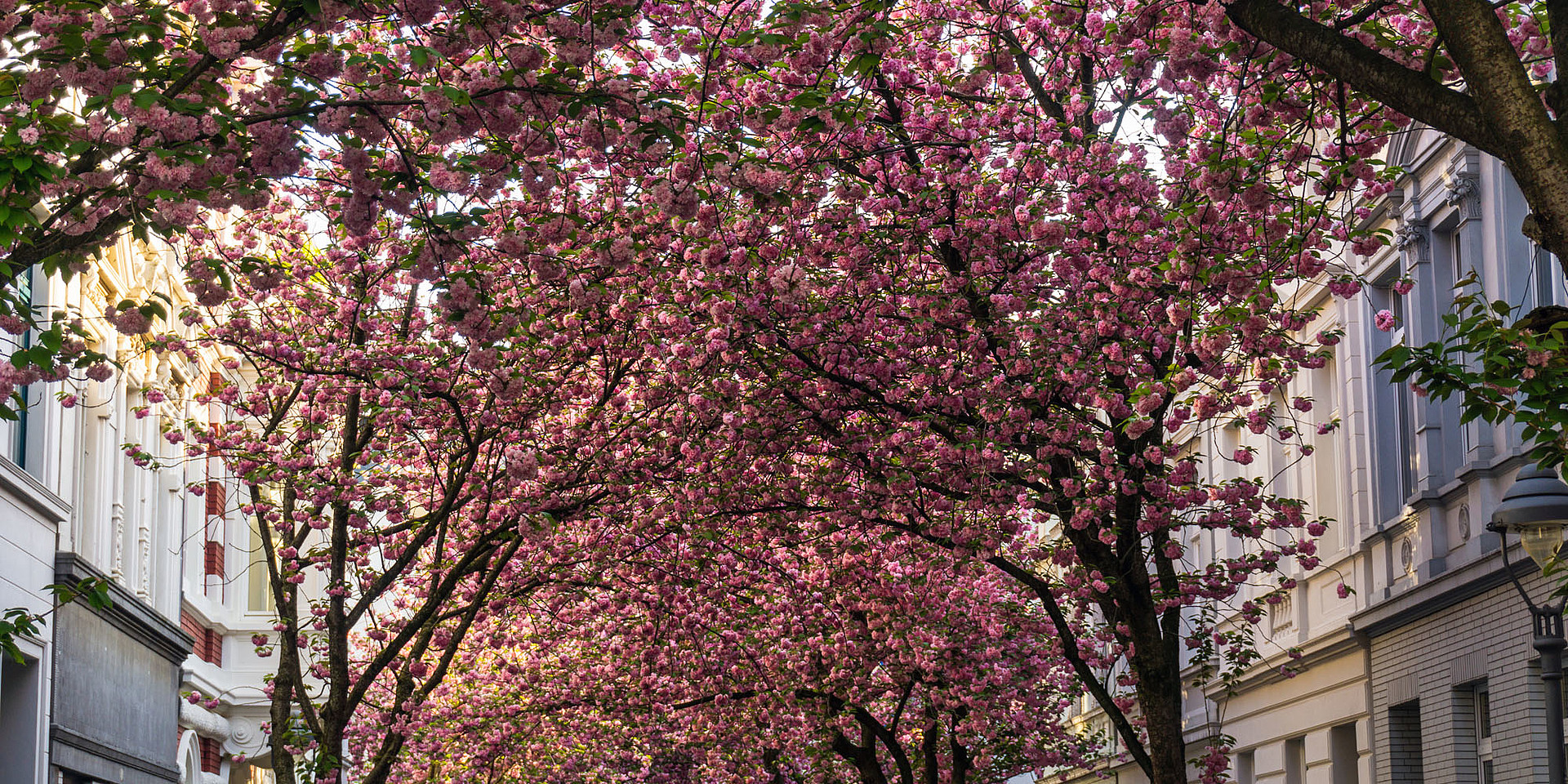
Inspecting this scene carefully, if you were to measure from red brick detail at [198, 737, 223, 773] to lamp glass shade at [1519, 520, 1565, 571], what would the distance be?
85.7 feet

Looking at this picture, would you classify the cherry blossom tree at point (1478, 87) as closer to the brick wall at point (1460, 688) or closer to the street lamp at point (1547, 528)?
the street lamp at point (1547, 528)

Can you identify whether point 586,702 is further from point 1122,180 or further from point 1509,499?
point 1509,499

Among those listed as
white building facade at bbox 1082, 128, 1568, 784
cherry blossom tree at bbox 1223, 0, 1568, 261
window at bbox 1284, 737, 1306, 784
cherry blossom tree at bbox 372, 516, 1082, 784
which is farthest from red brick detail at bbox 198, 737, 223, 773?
cherry blossom tree at bbox 1223, 0, 1568, 261

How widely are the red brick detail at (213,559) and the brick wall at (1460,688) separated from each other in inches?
835

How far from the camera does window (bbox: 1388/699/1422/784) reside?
1941cm

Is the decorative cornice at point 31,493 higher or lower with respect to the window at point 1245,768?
higher

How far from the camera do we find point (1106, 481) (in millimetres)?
14273

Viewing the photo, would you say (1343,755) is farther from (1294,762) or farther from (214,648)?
(214,648)

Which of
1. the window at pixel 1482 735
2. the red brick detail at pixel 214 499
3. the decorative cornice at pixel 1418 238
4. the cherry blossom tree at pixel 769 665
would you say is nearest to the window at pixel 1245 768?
the cherry blossom tree at pixel 769 665

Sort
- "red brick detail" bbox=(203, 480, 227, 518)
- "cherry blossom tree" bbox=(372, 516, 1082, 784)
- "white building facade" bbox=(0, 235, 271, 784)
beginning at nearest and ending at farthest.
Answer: "white building facade" bbox=(0, 235, 271, 784)
"cherry blossom tree" bbox=(372, 516, 1082, 784)
"red brick detail" bbox=(203, 480, 227, 518)

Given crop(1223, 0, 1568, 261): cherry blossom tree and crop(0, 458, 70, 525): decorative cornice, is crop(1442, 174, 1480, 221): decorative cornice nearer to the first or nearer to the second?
crop(1223, 0, 1568, 261): cherry blossom tree

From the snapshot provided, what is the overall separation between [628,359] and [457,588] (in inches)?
230

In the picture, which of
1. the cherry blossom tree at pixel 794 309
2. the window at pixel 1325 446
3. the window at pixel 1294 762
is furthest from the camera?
the window at pixel 1294 762

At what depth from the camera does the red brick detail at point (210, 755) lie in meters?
32.3
